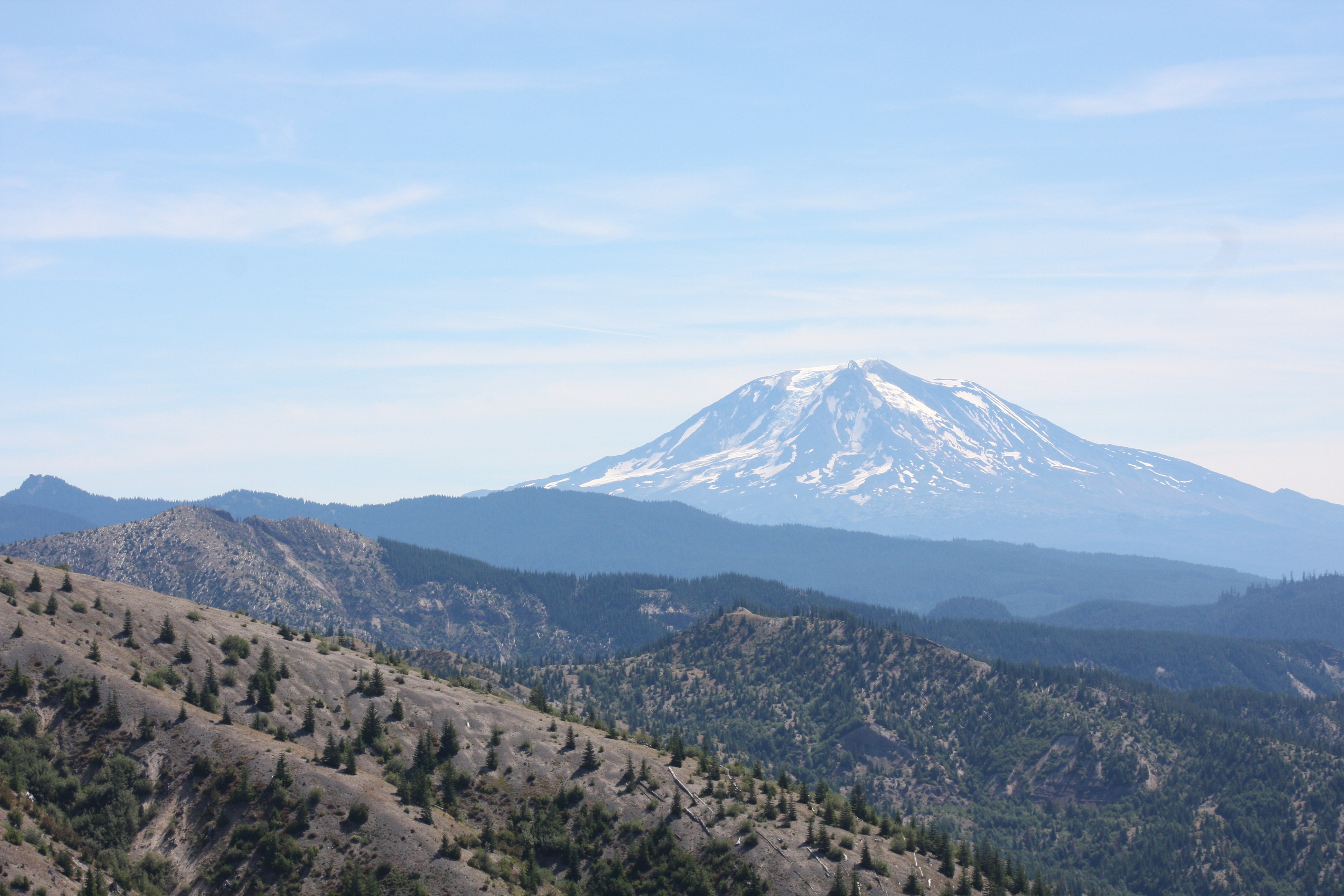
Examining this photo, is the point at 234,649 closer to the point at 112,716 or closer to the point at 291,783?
the point at 112,716

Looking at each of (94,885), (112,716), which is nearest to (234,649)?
(112,716)

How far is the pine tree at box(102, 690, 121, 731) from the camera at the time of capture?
368 feet

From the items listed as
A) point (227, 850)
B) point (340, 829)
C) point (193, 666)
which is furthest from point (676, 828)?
point (193, 666)

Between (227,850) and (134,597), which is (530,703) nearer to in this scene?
(134,597)

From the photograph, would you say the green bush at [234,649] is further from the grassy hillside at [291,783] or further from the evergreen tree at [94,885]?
the evergreen tree at [94,885]

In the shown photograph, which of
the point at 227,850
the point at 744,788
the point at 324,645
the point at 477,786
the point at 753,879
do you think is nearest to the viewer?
the point at 227,850

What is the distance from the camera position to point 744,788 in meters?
139

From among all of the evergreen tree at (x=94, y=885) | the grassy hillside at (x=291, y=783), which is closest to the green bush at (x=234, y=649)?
the grassy hillside at (x=291, y=783)

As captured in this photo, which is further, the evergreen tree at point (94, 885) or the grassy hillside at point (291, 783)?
the grassy hillside at point (291, 783)

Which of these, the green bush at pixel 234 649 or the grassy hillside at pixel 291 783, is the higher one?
the green bush at pixel 234 649

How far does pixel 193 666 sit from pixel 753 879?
6556cm

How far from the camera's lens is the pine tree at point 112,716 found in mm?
112312

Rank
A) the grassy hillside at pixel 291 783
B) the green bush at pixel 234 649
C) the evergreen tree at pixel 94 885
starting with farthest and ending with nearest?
the green bush at pixel 234 649 < the grassy hillside at pixel 291 783 < the evergreen tree at pixel 94 885

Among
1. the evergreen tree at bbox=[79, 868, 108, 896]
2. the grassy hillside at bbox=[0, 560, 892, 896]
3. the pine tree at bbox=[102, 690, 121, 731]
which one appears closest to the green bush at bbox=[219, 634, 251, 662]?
the grassy hillside at bbox=[0, 560, 892, 896]
